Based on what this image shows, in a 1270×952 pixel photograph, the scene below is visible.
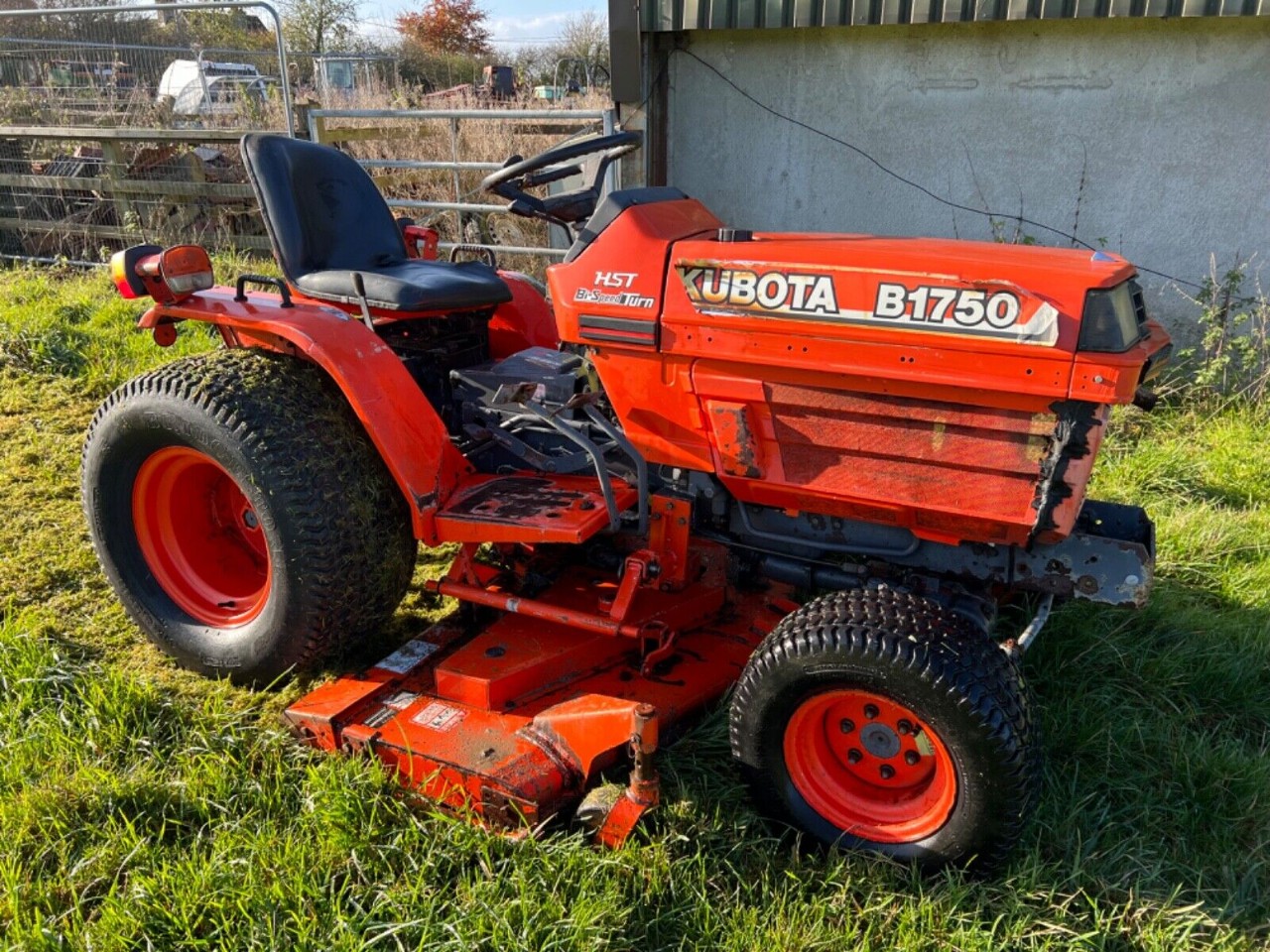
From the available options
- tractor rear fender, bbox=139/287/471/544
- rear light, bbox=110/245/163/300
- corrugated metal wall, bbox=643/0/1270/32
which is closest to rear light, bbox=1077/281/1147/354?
tractor rear fender, bbox=139/287/471/544

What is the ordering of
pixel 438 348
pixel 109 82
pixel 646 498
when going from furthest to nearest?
pixel 109 82
pixel 438 348
pixel 646 498

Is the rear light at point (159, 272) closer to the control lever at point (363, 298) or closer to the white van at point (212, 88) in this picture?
→ the control lever at point (363, 298)

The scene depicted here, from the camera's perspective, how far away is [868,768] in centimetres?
231

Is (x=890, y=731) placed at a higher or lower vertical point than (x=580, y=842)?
higher

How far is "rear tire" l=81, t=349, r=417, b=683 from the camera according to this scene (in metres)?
2.59

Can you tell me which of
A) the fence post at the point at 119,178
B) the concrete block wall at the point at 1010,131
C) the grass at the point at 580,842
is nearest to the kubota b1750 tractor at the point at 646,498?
the grass at the point at 580,842

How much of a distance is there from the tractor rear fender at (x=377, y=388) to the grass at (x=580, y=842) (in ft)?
2.31

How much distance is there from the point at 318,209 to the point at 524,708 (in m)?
1.81

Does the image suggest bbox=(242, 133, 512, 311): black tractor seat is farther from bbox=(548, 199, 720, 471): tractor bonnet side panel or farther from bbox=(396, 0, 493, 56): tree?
bbox=(396, 0, 493, 56): tree

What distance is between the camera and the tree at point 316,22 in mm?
21938

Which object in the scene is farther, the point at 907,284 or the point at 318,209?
the point at 318,209

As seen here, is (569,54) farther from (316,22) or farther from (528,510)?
(528,510)

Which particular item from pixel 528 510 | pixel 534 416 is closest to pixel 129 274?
pixel 534 416

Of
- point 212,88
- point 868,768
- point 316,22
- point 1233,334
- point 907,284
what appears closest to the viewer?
point 907,284
